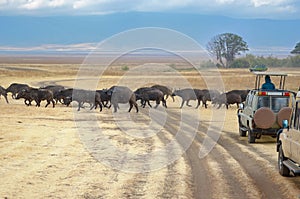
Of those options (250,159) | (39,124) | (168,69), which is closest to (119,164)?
(250,159)

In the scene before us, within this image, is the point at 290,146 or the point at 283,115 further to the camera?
the point at 283,115

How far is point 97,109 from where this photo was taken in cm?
3459

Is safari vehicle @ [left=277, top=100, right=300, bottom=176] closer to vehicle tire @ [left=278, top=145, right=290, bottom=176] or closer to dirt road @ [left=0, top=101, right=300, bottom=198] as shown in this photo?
vehicle tire @ [left=278, top=145, right=290, bottom=176]

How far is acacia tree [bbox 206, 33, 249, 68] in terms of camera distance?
366 feet

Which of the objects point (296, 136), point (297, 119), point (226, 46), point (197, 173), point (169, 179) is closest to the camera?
point (296, 136)

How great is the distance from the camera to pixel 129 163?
51.1 feet

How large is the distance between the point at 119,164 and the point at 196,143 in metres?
5.14

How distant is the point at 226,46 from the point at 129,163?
3945 inches

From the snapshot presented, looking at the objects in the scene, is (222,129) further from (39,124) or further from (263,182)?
(263,182)

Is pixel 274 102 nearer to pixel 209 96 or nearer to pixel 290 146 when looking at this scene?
pixel 290 146

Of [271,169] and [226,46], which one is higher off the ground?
[226,46]

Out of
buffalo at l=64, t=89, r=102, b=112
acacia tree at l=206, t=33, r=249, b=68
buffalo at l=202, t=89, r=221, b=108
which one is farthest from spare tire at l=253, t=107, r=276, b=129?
acacia tree at l=206, t=33, r=249, b=68

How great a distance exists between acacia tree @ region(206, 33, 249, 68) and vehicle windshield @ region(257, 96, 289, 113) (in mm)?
91179

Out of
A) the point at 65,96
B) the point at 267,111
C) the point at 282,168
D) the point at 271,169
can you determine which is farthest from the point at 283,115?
the point at 65,96
